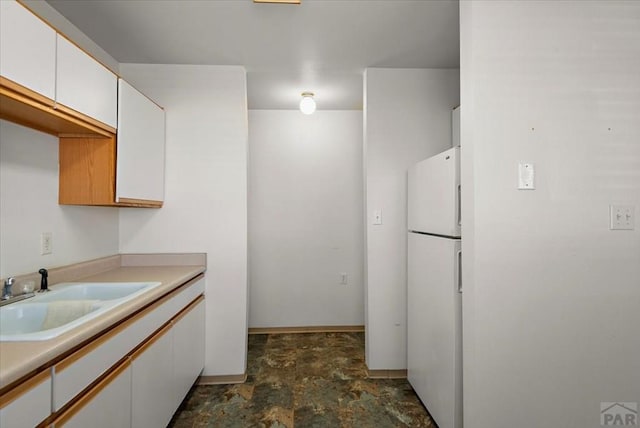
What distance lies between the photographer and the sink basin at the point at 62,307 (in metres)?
1.42

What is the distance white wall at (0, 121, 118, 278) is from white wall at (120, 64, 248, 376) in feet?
1.98

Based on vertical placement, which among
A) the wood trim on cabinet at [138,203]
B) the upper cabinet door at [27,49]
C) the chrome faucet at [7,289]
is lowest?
the chrome faucet at [7,289]

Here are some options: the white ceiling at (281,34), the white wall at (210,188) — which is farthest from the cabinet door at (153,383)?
the white ceiling at (281,34)

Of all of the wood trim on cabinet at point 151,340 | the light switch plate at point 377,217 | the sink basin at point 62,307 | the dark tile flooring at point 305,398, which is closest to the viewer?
→ the sink basin at point 62,307

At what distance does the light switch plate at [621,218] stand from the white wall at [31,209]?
2817 millimetres

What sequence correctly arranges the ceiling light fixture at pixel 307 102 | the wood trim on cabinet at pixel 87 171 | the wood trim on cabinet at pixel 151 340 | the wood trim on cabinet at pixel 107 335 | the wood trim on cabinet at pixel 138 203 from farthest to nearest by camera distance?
the ceiling light fixture at pixel 307 102 < the wood trim on cabinet at pixel 138 203 < the wood trim on cabinet at pixel 87 171 < the wood trim on cabinet at pixel 151 340 < the wood trim on cabinet at pixel 107 335

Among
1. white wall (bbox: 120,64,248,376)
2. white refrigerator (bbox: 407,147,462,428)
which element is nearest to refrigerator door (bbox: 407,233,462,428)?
white refrigerator (bbox: 407,147,462,428)

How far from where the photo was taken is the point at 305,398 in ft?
8.04

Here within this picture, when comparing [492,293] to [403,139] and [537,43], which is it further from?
[403,139]

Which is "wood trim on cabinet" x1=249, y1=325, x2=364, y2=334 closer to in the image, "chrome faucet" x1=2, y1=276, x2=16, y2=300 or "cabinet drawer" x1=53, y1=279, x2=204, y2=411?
"cabinet drawer" x1=53, y1=279, x2=204, y2=411

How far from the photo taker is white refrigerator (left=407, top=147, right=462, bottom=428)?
183 centimetres

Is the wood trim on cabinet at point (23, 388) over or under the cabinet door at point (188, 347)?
over

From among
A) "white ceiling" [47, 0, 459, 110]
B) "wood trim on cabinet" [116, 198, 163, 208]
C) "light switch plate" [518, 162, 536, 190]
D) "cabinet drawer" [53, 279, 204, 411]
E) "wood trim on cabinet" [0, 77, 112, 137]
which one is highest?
"white ceiling" [47, 0, 459, 110]

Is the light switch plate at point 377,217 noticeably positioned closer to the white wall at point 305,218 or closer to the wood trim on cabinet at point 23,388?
the white wall at point 305,218
